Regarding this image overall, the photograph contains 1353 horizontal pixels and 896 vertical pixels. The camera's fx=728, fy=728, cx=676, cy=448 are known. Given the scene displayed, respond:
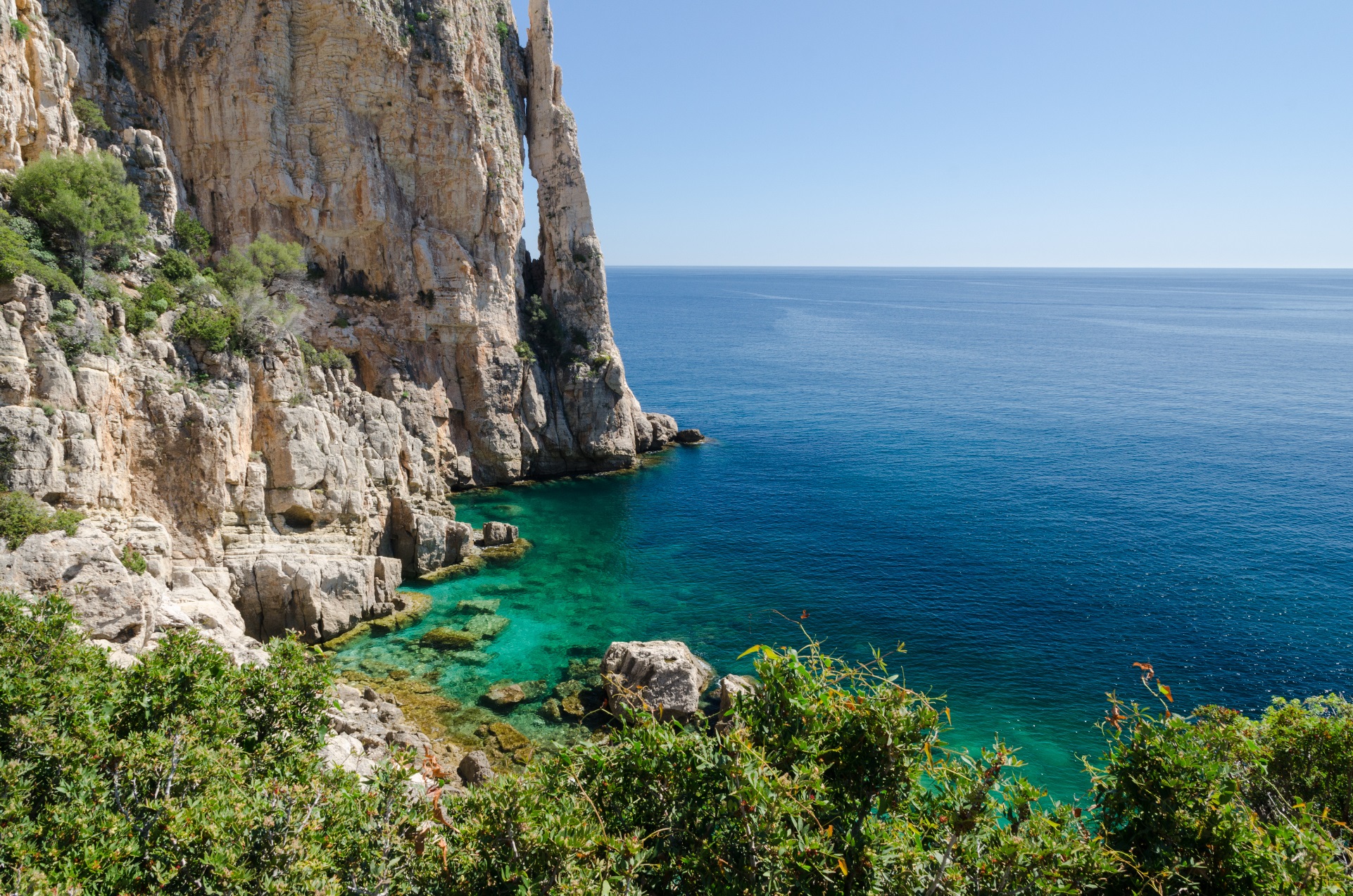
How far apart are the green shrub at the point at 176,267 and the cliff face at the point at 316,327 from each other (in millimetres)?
809

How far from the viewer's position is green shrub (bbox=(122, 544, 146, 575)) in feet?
83.3

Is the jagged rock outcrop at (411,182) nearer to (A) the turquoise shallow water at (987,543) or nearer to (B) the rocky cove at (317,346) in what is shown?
(B) the rocky cove at (317,346)

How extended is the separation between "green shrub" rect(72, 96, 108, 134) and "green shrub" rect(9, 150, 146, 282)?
17.3ft

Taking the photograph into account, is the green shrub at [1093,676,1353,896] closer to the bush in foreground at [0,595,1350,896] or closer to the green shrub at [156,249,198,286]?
the bush in foreground at [0,595,1350,896]

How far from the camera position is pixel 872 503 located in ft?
161

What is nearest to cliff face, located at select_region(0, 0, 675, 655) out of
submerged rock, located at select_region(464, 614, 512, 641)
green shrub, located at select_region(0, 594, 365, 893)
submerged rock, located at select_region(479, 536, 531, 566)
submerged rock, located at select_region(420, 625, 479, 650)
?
submerged rock, located at select_region(479, 536, 531, 566)

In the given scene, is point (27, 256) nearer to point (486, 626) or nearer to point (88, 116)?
point (88, 116)

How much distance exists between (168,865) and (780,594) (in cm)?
2880

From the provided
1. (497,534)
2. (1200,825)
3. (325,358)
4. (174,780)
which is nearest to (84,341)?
(325,358)

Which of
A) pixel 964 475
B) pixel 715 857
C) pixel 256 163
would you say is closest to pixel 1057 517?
pixel 964 475

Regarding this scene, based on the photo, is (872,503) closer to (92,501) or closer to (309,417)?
(309,417)

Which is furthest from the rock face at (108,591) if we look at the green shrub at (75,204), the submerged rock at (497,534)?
the submerged rock at (497,534)

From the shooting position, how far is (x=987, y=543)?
137ft

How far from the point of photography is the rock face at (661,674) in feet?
86.3
